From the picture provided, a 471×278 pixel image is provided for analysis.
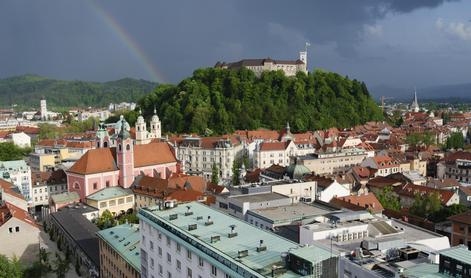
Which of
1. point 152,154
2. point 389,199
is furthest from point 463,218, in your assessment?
point 152,154

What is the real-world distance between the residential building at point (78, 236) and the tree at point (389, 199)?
27.3 m

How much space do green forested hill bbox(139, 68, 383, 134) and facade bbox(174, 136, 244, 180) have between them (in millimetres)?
18033

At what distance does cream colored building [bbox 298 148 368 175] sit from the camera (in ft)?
236

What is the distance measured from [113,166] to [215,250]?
40445 millimetres

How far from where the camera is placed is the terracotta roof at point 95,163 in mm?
57219

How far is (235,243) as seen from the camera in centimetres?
2164

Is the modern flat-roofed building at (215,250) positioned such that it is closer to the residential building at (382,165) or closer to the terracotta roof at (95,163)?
the terracotta roof at (95,163)

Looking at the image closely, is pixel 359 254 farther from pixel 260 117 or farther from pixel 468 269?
pixel 260 117

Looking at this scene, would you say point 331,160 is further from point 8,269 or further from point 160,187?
point 8,269

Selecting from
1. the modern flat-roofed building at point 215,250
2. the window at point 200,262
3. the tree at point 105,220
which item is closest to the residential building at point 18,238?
the tree at point 105,220

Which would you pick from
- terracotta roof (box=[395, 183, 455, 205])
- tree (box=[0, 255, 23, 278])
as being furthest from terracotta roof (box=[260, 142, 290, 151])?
tree (box=[0, 255, 23, 278])

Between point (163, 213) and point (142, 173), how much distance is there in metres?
33.9

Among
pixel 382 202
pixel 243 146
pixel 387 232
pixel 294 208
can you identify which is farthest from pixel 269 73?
pixel 387 232

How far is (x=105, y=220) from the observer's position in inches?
1937
